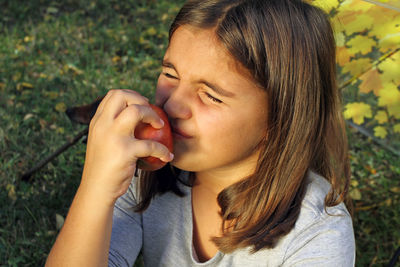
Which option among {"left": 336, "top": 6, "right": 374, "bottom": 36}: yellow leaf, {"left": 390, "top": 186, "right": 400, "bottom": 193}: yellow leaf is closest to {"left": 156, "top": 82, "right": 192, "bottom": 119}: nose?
{"left": 336, "top": 6, "right": 374, "bottom": 36}: yellow leaf

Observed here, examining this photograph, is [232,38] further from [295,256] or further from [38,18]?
[38,18]

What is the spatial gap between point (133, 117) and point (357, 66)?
128 centimetres

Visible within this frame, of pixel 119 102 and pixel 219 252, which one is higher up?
pixel 119 102

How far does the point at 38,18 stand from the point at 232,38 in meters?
3.72

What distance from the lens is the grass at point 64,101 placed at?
246cm

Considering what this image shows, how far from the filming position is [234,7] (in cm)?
142

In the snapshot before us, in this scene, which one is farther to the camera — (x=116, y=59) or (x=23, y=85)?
(x=116, y=59)

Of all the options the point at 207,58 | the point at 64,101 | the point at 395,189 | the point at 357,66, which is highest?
the point at 207,58

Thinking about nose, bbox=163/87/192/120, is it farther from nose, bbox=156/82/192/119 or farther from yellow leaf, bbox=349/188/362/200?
yellow leaf, bbox=349/188/362/200

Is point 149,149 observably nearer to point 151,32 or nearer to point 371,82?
point 371,82

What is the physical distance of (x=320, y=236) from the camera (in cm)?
150

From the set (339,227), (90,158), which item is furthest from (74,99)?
(339,227)

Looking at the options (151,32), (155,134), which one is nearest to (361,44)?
(155,134)

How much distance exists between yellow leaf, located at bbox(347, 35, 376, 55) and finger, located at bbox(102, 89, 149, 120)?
3.66ft
